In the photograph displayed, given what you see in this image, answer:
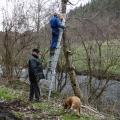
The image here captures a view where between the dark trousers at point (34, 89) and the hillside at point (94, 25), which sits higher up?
the hillside at point (94, 25)

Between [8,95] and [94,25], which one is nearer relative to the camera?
[8,95]

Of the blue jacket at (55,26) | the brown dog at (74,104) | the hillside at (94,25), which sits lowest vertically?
the brown dog at (74,104)

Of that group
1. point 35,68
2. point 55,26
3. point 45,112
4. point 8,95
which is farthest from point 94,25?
point 45,112

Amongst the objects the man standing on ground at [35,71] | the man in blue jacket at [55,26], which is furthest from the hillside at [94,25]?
the man standing on ground at [35,71]

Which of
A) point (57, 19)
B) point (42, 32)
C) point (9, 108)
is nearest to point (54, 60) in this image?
point (57, 19)

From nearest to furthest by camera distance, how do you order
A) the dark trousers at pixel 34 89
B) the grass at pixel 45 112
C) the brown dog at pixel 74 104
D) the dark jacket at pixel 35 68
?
1. the grass at pixel 45 112
2. the brown dog at pixel 74 104
3. the dark jacket at pixel 35 68
4. the dark trousers at pixel 34 89

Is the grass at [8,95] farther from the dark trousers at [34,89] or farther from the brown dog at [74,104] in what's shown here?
the brown dog at [74,104]

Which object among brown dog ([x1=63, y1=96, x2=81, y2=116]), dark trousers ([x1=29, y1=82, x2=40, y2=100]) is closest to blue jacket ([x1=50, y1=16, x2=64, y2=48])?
dark trousers ([x1=29, y1=82, x2=40, y2=100])

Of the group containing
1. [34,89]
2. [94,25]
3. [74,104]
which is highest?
[94,25]

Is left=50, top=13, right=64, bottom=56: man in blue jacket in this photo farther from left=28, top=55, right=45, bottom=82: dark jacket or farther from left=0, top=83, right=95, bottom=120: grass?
left=0, top=83, right=95, bottom=120: grass

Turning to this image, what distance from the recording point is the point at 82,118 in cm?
1400

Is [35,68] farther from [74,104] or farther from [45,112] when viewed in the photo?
[74,104]

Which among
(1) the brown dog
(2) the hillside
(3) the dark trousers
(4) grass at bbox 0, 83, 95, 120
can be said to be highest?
(2) the hillside

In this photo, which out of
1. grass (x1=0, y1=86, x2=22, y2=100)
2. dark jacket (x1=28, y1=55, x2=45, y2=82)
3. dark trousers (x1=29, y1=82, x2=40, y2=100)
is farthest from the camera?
grass (x1=0, y1=86, x2=22, y2=100)
